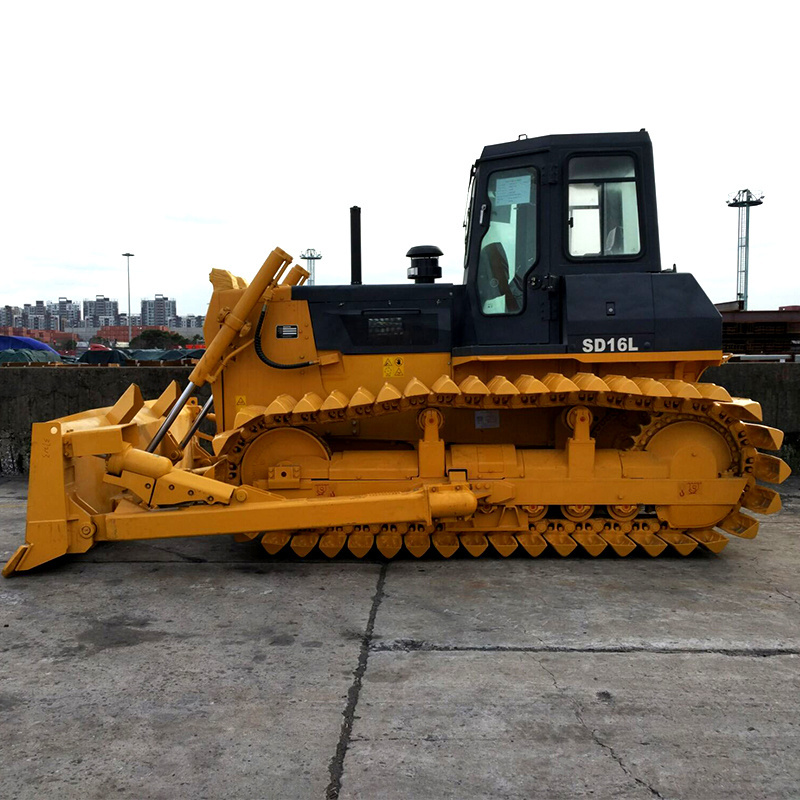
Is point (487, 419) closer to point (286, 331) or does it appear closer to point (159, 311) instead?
point (286, 331)

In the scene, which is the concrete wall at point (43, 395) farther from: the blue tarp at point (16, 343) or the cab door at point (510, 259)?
the blue tarp at point (16, 343)

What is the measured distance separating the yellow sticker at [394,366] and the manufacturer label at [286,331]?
76cm

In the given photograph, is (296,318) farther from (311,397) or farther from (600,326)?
(600,326)

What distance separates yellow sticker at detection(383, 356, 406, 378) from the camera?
5.91 meters

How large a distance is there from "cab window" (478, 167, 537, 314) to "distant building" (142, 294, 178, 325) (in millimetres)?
155381

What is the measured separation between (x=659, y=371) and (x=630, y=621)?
2193 millimetres

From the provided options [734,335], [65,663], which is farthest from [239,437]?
[734,335]

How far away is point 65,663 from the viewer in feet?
12.3

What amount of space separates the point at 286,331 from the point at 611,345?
2.57 meters

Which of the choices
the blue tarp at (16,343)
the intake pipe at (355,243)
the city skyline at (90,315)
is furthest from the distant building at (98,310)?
the intake pipe at (355,243)

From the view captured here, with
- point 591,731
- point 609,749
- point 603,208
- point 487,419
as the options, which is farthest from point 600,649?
point 603,208

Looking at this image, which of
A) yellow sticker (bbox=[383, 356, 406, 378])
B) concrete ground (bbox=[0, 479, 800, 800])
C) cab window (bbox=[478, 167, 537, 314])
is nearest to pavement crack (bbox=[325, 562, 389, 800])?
concrete ground (bbox=[0, 479, 800, 800])

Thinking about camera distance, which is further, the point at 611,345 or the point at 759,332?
the point at 759,332

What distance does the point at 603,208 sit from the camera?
5.69 meters
